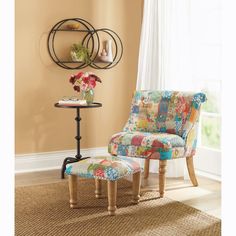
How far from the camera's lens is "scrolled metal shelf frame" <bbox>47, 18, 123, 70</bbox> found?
16.0ft

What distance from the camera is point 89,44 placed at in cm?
509

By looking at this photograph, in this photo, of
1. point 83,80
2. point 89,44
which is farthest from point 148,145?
point 89,44

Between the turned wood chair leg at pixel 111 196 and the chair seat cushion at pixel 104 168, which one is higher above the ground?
the chair seat cushion at pixel 104 168

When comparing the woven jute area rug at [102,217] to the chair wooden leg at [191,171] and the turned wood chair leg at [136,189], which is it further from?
the chair wooden leg at [191,171]

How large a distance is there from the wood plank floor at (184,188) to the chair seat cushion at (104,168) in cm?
62

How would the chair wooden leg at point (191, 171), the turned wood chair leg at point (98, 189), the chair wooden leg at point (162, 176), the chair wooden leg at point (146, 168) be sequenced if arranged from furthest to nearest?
the chair wooden leg at point (146, 168) → the chair wooden leg at point (191, 171) → the chair wooden leg at point (162, 176) → the turned wood chair leg at point (98, 189)

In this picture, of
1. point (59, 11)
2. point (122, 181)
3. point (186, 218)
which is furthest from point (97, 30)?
point (186, 218)

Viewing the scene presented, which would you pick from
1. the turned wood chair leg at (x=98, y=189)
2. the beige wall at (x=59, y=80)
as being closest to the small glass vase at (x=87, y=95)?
the beige wall at (x=59, y=80)

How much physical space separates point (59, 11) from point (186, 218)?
2711 mm

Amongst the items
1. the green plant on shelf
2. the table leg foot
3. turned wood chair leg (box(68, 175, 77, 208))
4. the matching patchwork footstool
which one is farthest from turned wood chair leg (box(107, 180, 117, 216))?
the green plant on shelf

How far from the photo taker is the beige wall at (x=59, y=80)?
4754 millimetres

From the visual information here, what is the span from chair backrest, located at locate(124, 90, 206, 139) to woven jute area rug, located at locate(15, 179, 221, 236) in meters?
0.63

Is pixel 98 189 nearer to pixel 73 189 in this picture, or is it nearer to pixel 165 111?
pixel 73 189

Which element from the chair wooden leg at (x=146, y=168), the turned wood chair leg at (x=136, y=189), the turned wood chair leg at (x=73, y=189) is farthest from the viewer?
the chair wooden leg at (x=146, y=168)
